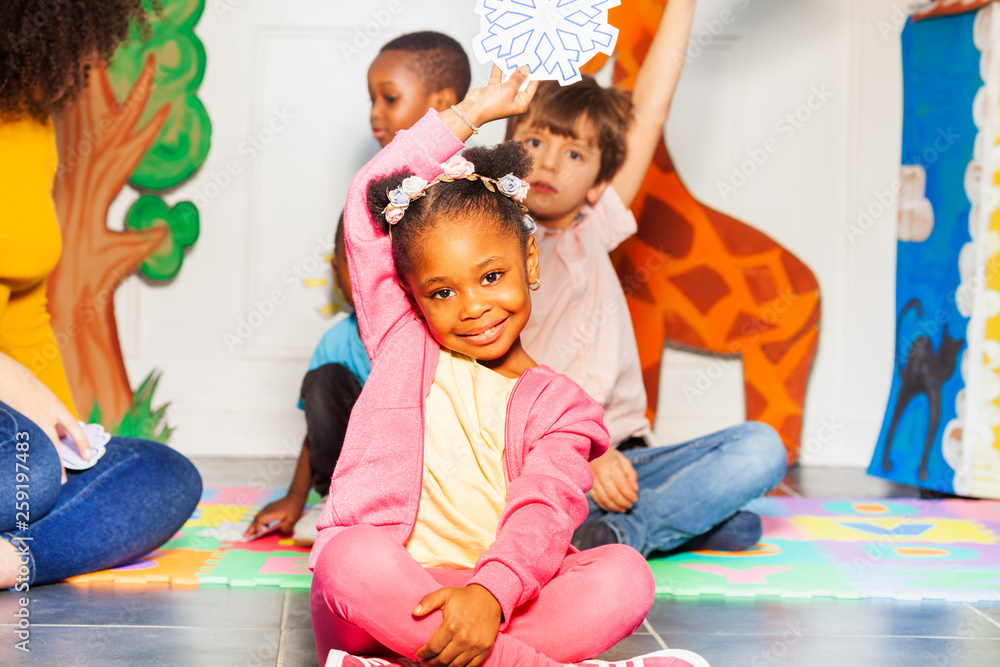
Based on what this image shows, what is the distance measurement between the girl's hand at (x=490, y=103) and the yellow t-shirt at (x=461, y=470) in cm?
28

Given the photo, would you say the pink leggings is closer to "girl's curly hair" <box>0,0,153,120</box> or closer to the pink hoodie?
the pink hoodie

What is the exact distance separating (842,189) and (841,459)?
747 millimetres

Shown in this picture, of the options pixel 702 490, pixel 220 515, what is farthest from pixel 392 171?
pixel 220 515

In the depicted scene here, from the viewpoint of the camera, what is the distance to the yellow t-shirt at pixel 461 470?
101 centimetres

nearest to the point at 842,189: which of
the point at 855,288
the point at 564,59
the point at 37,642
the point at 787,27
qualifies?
the point at 855,288

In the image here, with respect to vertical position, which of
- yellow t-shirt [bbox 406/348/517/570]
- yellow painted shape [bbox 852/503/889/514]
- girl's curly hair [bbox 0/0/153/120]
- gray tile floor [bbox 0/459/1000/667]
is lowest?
yellow painted shape [bbox 852/503/889/514]

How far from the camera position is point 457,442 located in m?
1.04

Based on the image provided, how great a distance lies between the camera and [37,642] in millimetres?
1119

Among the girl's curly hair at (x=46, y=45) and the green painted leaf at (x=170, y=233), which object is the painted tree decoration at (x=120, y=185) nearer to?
the green painted leaf at (x=170, y=233)

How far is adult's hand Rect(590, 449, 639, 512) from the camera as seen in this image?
5.09 feet

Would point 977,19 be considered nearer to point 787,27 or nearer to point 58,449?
point 787,27

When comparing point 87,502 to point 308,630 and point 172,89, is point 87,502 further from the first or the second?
point 172,89

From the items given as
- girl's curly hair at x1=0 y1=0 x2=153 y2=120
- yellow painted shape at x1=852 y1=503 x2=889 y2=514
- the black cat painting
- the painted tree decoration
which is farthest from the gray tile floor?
the painted tree decoration

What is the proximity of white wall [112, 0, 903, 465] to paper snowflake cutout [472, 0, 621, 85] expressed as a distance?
1.36 metres
